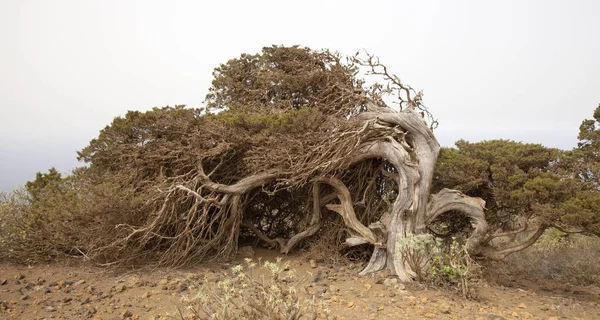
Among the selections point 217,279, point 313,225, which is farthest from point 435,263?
point 217,279

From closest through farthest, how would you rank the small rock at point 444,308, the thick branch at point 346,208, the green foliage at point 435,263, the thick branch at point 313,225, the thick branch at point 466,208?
the small rock at point 444,308 < the green foliage at point 435,263 < the thick branch at point 466,208 < the thick branch at point 346,208 < the thick branch at point 313,225

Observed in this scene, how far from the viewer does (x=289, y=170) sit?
25.5 feet

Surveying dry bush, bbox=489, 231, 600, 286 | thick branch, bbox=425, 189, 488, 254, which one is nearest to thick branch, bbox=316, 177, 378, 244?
thick branch, bbox=425, 189, 488, 254

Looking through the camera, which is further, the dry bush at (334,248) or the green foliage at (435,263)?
the dry bush at (334,248)

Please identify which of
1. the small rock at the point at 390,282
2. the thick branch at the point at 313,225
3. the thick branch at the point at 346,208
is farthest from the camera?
the thick branch at the point at 313,225

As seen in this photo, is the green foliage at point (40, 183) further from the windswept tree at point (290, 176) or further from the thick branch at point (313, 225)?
the thick branch at point (313, 225)

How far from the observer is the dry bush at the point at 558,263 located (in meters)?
9.17

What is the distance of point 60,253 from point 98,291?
2016mm

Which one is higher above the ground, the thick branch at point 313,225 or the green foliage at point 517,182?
the green foliage at point 517,182

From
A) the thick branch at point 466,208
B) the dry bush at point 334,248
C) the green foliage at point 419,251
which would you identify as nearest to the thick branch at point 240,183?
the dry bush at point 334,248

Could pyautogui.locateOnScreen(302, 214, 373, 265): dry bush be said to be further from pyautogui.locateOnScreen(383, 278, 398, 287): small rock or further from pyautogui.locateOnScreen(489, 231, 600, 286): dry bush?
pyautogui.locateOnScreen(489, 231, 600, 286): dry bush

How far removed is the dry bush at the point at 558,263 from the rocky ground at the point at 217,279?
936mm

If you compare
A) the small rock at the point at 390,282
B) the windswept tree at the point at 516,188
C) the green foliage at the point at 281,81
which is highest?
the green foliage at the point at 281,81

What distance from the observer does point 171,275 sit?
295 inches
